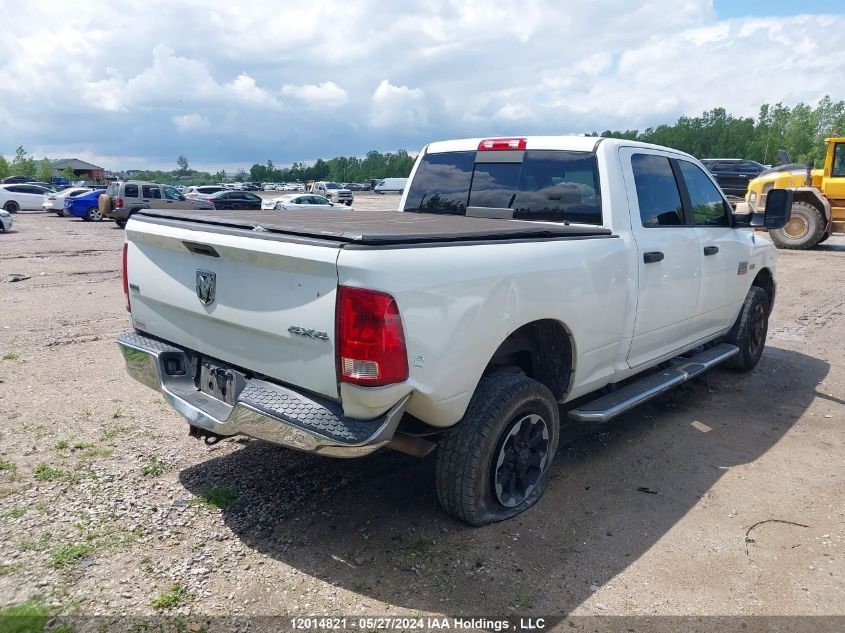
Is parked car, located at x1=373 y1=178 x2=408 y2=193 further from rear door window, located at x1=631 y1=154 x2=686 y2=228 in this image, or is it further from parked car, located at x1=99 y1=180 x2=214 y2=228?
rear door window, located at x1=631 y1=154 x2=686 y2=228

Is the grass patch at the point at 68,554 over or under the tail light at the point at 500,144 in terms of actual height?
under

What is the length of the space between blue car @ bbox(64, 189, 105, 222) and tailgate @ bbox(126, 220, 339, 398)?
86.3 ft

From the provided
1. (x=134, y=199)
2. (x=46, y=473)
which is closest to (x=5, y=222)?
(x=134, y=199)

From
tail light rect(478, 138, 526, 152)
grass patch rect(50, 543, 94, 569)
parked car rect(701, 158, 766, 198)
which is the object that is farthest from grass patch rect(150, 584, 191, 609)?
parked car rect(701, 158, 766, 198)

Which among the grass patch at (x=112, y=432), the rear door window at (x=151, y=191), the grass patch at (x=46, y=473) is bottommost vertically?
the grass patch at (x=46, y=473)

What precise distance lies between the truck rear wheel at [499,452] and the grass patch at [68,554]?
1.72 m

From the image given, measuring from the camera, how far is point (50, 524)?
3.28 m

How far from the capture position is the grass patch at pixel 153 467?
388 cm

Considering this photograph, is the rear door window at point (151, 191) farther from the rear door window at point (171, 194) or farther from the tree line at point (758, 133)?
the tree line at point (758, 133)

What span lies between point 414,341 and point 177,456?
7.40 feet

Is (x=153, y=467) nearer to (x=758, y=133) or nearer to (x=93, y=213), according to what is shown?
(x=93, y=213)

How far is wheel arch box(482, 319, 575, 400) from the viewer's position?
142 inches

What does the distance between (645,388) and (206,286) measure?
2.91m

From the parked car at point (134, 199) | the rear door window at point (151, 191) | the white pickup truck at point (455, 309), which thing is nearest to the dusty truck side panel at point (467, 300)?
the white pickup truck at point (455, 309)
